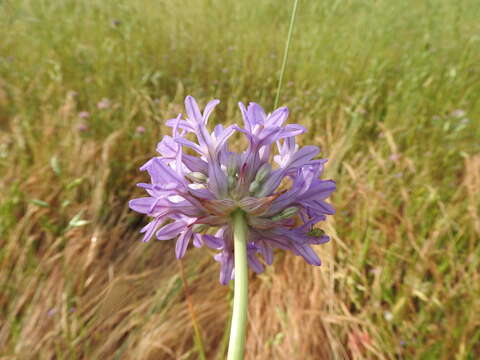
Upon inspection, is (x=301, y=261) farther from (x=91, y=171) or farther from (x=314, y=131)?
(x=91, y=171)

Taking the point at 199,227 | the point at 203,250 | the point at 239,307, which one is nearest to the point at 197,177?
the point at 199,227

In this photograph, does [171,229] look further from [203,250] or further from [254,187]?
[203,250]

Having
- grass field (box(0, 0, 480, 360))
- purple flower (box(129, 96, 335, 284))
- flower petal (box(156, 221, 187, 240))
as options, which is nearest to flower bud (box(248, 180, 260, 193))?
purple flower (box(129, 96, 335, 284))

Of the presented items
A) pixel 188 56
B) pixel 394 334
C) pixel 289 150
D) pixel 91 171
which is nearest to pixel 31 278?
pixel 91 171

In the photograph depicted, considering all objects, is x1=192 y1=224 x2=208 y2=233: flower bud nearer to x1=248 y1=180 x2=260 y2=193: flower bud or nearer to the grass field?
x1=248 y1=180 x2=260 y2=193: flower bud

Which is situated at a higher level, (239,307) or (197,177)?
(197,177)

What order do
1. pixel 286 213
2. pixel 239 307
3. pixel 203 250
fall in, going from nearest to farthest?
pixel 239 307
pixel 286 213
pixel 203 250

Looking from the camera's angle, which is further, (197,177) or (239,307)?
(197,177)

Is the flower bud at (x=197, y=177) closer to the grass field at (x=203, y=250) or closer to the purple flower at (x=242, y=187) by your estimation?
the purple flower at (x=242, y=187)
